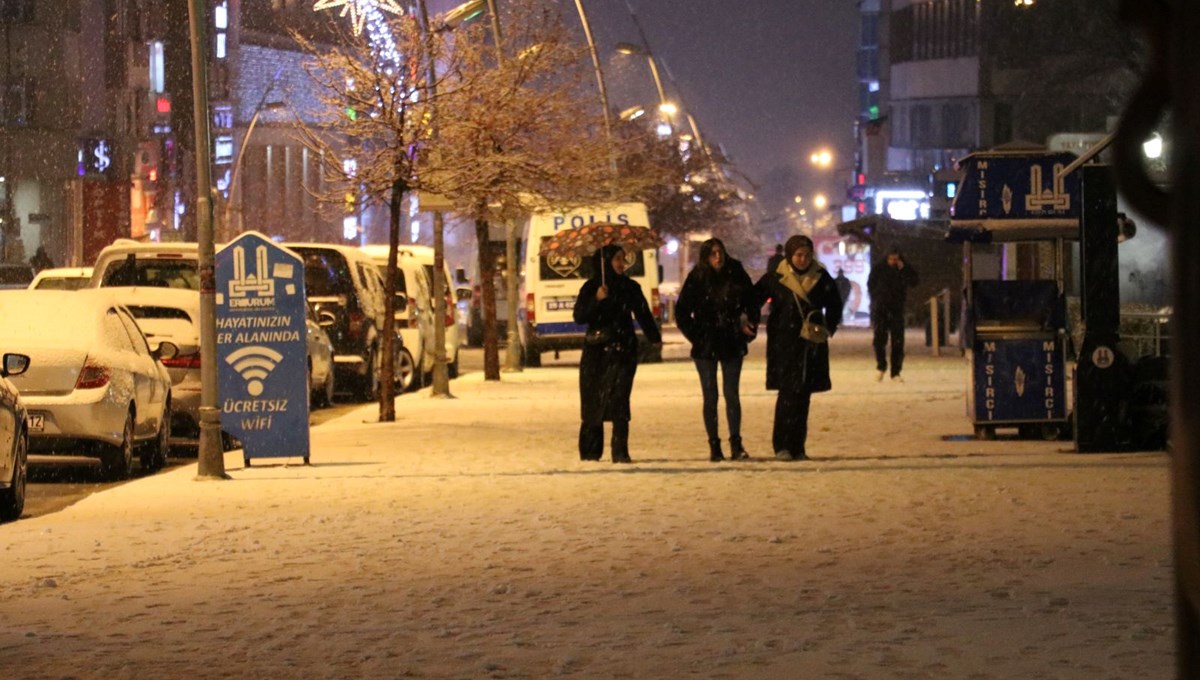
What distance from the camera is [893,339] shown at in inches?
1101

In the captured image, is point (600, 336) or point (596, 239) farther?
point (596, 239)

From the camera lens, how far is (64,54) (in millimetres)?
71688

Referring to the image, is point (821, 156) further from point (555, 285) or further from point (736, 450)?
point (736, 450)

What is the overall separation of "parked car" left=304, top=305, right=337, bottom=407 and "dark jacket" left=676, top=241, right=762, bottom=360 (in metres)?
8.32

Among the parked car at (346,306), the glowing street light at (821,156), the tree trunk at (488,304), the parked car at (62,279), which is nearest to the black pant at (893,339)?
the tree trunk at (488,304)

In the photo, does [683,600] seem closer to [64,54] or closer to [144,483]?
[144,483]

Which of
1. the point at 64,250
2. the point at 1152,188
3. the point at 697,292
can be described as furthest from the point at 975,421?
the point at 64,250

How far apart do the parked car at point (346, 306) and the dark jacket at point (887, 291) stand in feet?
23.8

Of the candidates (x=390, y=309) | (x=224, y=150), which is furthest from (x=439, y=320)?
(x=224, y=150)

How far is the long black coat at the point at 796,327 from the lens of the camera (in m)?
15.7

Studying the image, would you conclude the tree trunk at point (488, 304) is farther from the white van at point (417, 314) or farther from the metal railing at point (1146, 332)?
the metal railing at point (1146, 332)

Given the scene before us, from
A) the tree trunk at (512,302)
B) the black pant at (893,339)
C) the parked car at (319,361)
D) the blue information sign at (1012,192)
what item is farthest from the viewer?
the tree trunk at (512,302)

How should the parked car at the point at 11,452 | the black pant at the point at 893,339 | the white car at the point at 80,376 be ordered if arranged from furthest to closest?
1. the black pant at the point at 893,339
2. the white car at the point at 80,376
3. the parked car at the point at 11,452

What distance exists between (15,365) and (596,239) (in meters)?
13.6
